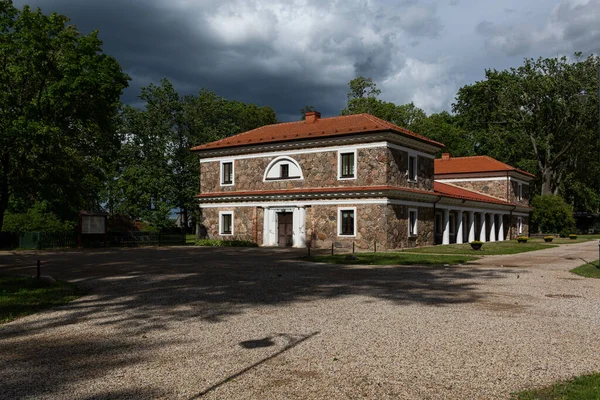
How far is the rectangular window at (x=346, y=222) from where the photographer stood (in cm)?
3241

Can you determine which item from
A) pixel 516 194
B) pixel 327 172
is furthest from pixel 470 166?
pixel 327 172

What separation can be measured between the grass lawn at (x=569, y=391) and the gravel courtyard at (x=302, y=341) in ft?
0.65

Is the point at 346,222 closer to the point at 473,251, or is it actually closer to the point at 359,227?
the point at 359,227

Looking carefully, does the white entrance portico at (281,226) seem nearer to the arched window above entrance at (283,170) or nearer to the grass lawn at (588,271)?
the arched window above entrance at (283,170)

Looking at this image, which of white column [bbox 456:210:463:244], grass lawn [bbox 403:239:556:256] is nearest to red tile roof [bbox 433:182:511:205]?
white column [bbox 456:210:463:244]

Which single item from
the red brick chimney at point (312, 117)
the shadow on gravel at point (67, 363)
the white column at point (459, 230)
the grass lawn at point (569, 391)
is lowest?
the shadow on gravel at point (67, 363)

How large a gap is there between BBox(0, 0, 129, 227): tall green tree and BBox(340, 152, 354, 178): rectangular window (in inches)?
591

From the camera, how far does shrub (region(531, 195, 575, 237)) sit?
182 ft

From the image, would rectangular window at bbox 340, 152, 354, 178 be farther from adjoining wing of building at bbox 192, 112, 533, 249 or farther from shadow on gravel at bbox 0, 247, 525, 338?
shadow on gravel at bbox 0, 247, 525, 338

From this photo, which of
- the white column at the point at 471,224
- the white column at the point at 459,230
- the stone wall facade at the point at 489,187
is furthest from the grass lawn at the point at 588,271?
the stone wall facade at the point at 489,187

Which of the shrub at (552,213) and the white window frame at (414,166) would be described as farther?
the shrub at (552,213)

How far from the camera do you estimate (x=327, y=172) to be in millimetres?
34000

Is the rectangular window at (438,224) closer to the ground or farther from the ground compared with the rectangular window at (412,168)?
closer to the ground

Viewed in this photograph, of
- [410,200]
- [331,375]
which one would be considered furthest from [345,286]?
[410,200]
